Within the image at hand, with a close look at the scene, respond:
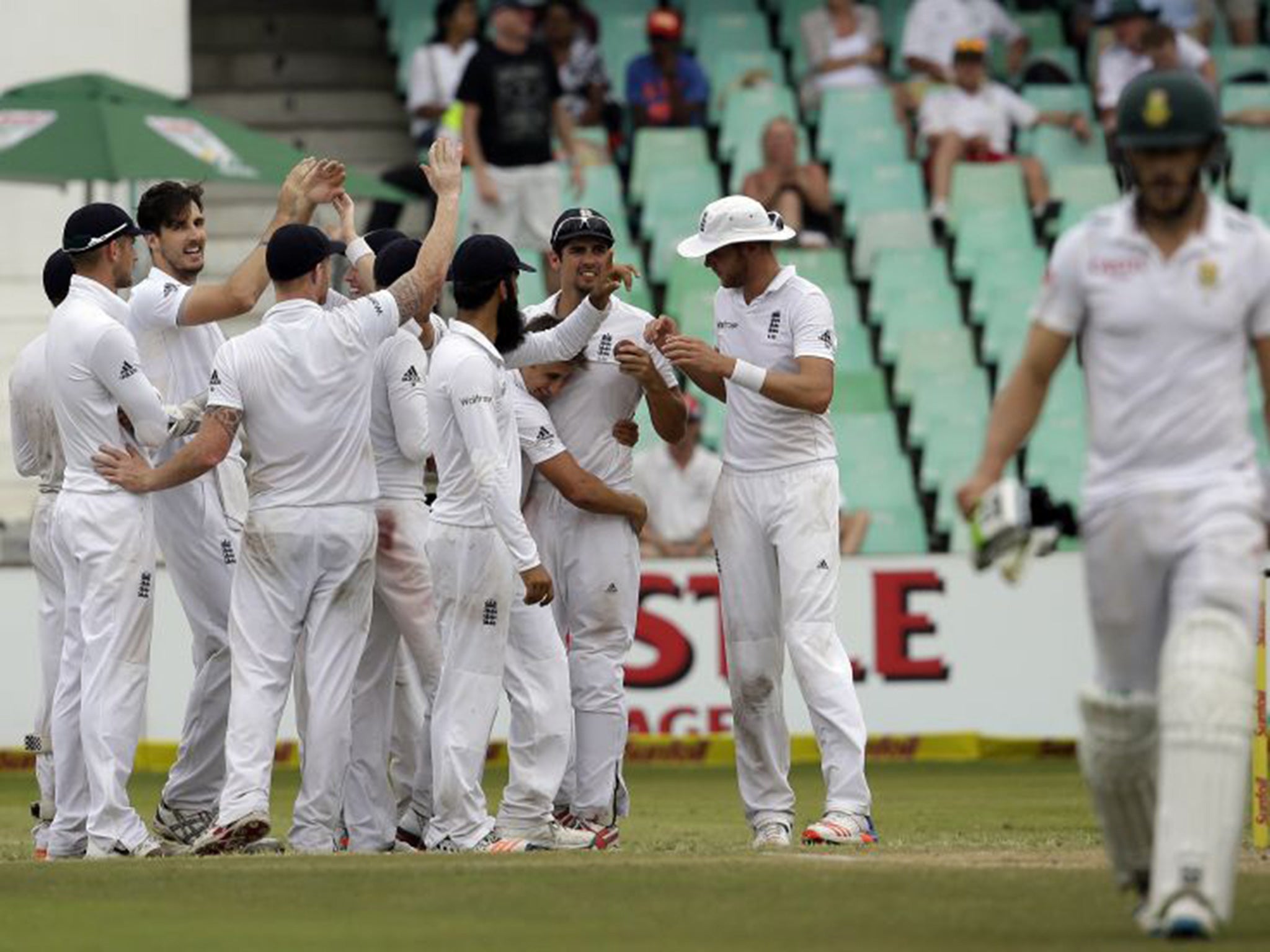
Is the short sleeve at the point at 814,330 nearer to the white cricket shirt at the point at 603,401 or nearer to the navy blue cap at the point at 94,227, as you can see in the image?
the white cricket shirt at the point at 603,401

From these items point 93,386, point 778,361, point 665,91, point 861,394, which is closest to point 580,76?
point 665,91

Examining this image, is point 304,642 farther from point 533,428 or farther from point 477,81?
point 477,81

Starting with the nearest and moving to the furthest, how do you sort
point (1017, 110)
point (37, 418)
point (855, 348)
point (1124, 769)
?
point (1124, 769) < point (37, 418) < point (855, 348) < point (1017, 110)

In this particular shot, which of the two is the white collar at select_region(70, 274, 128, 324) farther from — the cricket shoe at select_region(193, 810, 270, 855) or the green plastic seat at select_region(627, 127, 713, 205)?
the green plastic seat at select_region(627, 127, 713, 205)

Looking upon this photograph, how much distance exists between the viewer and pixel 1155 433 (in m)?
7.88

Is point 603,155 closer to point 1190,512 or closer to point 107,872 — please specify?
point 107,872

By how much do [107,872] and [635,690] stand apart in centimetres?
795

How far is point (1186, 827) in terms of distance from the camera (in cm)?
753

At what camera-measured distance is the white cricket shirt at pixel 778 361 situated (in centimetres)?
1180

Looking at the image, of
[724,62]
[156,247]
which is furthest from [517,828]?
[724,62]

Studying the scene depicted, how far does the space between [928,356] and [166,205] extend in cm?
946

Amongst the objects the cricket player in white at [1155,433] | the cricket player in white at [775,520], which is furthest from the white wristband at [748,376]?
the cricket player in white at [1155,433]

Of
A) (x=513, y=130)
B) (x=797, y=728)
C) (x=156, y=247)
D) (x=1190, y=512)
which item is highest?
(x=513, y=130)

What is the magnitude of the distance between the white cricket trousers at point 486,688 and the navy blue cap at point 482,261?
3.03ft
